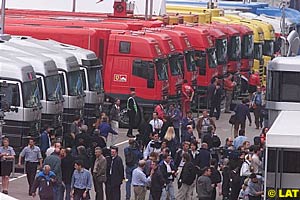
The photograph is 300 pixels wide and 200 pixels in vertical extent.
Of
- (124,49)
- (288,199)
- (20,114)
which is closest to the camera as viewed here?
(288,199)

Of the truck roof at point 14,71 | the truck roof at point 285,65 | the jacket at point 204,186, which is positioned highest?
the truck roof at point 285,65

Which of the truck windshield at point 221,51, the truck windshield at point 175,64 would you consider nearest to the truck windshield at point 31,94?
the truck windshield at point 175,64

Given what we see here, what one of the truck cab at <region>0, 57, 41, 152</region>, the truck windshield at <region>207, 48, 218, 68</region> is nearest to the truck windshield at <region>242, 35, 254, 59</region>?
the truck windshield at <region>207, 48, 218, 68</region>

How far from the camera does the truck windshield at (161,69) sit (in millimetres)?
39500

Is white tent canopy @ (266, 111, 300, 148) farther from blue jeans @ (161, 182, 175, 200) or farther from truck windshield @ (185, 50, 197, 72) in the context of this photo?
truck windshield @ (185, 50, 197, 72)

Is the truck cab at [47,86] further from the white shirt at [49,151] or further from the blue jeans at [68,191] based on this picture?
the blue jeans at [68,191]

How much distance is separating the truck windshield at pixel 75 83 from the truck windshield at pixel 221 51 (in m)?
13.6

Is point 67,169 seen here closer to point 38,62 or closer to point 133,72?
point 38,62

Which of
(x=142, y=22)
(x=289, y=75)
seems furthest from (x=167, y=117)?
(x=142, y=22)

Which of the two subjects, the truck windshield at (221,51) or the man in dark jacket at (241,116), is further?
the truck windshield at (221,51)

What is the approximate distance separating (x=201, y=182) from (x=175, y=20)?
26211mm

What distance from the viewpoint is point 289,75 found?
87.1 feet

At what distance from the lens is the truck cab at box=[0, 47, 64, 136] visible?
31.9m

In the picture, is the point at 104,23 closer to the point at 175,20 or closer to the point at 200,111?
the point at 200,111
